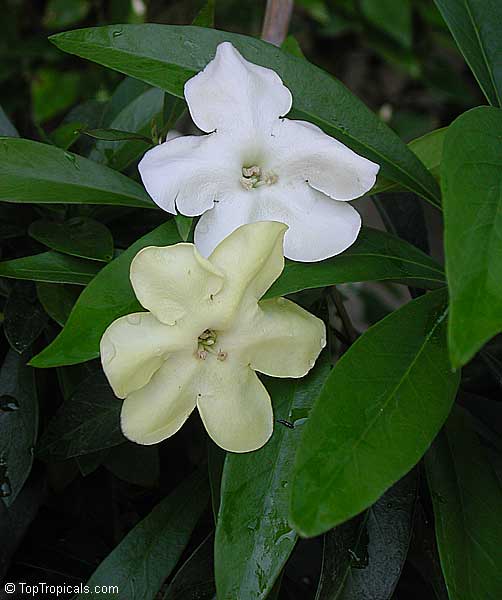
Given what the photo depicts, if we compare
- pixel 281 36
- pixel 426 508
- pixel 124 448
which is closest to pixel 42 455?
pixel 124 448

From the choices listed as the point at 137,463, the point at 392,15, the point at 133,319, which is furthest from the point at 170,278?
the point at 392,15

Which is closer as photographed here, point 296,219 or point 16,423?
point 296,219

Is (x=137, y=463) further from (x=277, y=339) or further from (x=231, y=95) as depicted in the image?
(x=231, y=95)

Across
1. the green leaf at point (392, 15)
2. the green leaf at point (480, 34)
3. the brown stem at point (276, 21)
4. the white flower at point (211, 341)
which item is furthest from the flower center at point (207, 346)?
the green leaf at point (392, 15)

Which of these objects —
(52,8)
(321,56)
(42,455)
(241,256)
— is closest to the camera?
(241,256)

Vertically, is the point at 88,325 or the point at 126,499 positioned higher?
the point at 88,325

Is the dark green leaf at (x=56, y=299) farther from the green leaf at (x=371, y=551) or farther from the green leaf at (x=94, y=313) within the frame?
the green leaf at (x=371, y=551)

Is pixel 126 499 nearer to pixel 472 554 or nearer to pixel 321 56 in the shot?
pixel 472 554
